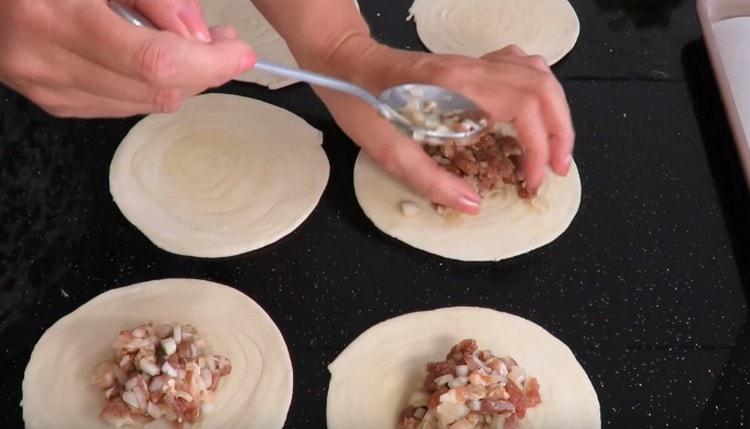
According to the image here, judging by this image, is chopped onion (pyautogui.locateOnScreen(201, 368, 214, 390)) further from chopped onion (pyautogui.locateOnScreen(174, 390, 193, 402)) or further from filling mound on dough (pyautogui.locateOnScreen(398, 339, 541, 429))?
filling mound on dough (pyautogui.locateOnScreen(398, 339, 541, 429))

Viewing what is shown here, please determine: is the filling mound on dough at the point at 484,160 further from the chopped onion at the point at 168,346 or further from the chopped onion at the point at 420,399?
the chopped onion at the point at 168,346

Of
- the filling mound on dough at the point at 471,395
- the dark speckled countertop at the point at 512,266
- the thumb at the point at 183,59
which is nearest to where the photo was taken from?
the thumb at the point at 183,59

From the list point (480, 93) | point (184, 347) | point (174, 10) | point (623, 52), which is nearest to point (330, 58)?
point (480, 93)

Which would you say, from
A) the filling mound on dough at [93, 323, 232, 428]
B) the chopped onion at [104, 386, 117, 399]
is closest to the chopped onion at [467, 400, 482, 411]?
the filling mound on dough at [93, 323, 232, 428]

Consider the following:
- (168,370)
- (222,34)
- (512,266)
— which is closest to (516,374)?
(512,266)

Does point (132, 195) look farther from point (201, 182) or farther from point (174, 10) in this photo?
point (174, 10)

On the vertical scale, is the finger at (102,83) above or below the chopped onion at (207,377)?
above

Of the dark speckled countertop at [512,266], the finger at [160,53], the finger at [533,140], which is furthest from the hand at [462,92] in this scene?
the finger at [160,53]

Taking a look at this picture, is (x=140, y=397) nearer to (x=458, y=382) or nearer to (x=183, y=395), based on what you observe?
Result: (x=183, y=395)
